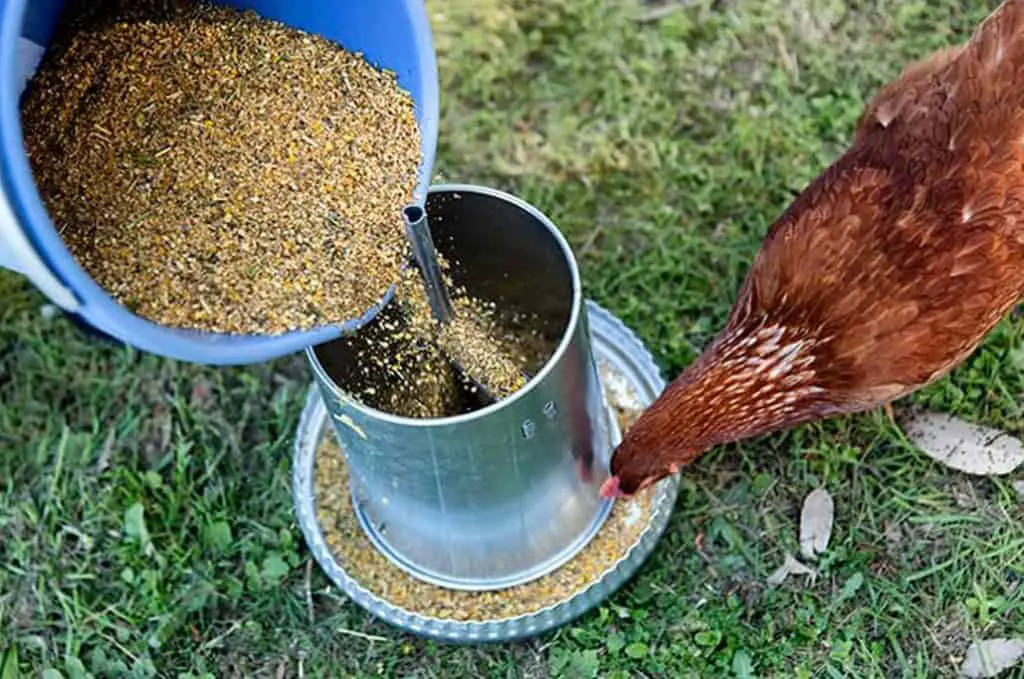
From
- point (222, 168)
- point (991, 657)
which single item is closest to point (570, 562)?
point (991, 657)

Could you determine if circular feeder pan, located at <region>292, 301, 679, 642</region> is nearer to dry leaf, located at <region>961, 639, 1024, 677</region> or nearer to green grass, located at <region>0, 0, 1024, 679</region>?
green grass, located at <region>0, 0, 1024, 679</region>

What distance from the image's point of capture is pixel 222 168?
83.5 inches

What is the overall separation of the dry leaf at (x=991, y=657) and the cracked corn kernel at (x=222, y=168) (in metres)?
1.29

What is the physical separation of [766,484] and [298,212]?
113 cm

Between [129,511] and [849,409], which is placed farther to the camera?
[129,511]

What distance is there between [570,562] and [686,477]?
32cm

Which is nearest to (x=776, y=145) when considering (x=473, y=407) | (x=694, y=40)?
(x=694, y=40)

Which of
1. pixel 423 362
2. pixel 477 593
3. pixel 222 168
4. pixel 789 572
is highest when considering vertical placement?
pixel 222 168

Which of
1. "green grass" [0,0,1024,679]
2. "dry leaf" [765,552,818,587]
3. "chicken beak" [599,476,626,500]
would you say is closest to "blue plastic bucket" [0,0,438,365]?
"chicken beak" [599,476,626,500]

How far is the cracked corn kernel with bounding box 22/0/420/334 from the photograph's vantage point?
204 cm

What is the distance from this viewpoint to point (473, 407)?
8.16 ft

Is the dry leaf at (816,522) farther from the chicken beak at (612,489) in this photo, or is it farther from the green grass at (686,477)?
the chicken beak at (612,489)

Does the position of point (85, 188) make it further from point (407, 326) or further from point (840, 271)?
point (840, 271)

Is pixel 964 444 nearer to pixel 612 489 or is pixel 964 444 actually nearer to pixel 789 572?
pixel 789 572
